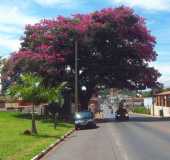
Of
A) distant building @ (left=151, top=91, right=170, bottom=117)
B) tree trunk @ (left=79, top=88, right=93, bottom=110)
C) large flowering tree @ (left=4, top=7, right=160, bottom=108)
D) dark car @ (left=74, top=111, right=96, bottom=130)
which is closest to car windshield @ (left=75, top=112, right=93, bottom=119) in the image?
dark car @ (left=74, top=111, right=96, bottom=130)

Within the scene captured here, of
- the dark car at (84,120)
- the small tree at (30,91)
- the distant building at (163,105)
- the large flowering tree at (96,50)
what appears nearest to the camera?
the small tree at (30,91)

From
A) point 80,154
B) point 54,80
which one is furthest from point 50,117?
point 80,154

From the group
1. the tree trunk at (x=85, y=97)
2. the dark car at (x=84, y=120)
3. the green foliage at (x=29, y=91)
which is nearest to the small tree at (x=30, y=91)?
the green foliage at (x=29, y=91)

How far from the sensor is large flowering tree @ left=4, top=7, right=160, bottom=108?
198 ft

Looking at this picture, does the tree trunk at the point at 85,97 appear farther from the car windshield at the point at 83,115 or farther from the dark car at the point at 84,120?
the dark car at the point at 84,120

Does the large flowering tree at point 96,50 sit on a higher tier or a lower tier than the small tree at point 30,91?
higher

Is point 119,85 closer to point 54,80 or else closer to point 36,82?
point 54,80

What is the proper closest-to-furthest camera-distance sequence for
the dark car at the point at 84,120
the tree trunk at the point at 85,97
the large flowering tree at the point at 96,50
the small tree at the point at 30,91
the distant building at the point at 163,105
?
the small tree at the point at 30,91 → the dark car at the point at 84,120 → the large flowering tree at the point at 96,50 → the tree trunk at the point at 85,97 → the distant building at the point at 163,105

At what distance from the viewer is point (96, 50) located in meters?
62.2

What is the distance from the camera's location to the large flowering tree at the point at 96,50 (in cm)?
6022

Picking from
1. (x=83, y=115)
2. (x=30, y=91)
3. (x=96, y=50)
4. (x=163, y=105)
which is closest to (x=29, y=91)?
(x=30, y=91)

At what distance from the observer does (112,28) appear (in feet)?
199

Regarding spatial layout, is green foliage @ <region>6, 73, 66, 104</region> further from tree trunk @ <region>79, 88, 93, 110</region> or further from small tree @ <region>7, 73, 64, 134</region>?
tree trunk @ <region>79, 88, 93, 110</region>

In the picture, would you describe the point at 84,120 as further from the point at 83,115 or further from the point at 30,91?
the point at 30,91
